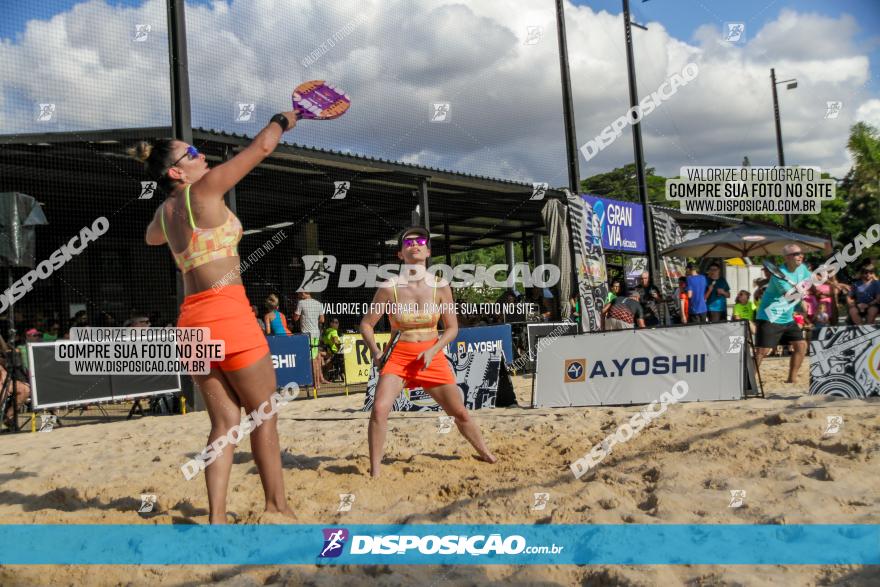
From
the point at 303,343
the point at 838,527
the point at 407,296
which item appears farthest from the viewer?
the point at 303,343

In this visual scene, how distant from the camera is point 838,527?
10.4ft

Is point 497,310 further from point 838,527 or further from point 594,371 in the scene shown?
point 838,527

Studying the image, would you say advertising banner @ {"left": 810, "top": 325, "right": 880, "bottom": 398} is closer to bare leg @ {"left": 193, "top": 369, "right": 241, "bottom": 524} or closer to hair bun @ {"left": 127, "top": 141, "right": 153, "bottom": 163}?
bare leg @ {"left": 193, "top": 369, "right": 241, "bottom": 524}

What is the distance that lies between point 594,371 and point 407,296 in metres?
4.03

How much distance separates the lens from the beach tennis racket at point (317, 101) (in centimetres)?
349

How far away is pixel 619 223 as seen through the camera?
16734mm

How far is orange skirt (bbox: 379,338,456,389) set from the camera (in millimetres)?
4984

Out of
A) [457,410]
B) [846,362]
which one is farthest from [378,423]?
[846,362]

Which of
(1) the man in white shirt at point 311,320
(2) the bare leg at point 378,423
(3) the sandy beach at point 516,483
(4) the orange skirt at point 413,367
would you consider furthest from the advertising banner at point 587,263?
(2) the bare leg at point 378,423

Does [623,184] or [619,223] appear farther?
[623,184]

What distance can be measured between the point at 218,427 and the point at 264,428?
233mm

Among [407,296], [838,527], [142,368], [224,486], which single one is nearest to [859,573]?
[838,527]

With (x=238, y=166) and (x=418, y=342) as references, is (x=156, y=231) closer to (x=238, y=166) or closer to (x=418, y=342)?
(x=238, y=166)

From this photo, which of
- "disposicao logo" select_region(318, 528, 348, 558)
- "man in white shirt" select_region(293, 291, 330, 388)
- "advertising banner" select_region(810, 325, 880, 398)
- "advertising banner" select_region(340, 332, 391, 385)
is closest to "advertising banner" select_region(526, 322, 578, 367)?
"advertising banner" select_region(340, 332, 391, 385)
